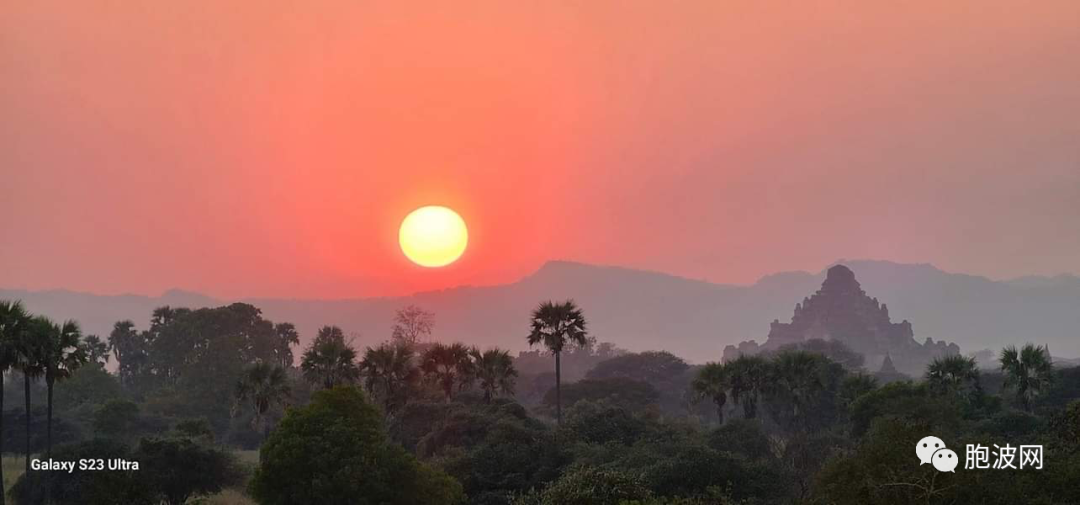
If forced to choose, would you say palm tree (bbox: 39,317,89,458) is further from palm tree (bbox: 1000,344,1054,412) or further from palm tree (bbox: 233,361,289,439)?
palm tree (bbox: 1000,344,1054,412)

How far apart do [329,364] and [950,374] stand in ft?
161

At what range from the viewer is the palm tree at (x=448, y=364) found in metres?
67.8

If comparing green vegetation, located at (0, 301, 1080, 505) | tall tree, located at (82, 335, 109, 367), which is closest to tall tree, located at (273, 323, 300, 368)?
tall tree, located at (82, 335, 109, 367)

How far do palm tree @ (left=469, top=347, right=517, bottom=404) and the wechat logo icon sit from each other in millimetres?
44096

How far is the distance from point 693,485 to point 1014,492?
50.1 feet

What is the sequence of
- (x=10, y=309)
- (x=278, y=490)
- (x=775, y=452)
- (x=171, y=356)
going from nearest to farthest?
1. (x=278, y=490)
2. (x=10, y=309)
3. (x=775, y=452)
4. (x=171, y=356)

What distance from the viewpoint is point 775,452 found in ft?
172

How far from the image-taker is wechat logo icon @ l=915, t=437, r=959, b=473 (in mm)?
23047

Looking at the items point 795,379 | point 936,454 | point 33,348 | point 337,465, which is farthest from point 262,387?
point 936,454

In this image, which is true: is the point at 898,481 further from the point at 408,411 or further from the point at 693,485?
the point at 408,411

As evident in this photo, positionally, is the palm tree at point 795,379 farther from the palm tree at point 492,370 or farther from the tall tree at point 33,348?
the tall tree at point 33,348

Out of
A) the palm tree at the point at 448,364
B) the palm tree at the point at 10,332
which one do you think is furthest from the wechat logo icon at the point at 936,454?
the palm tree at the point at 448,364

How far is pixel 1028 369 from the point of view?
5903 cm

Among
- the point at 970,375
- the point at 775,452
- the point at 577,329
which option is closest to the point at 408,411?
the point at 577,329
